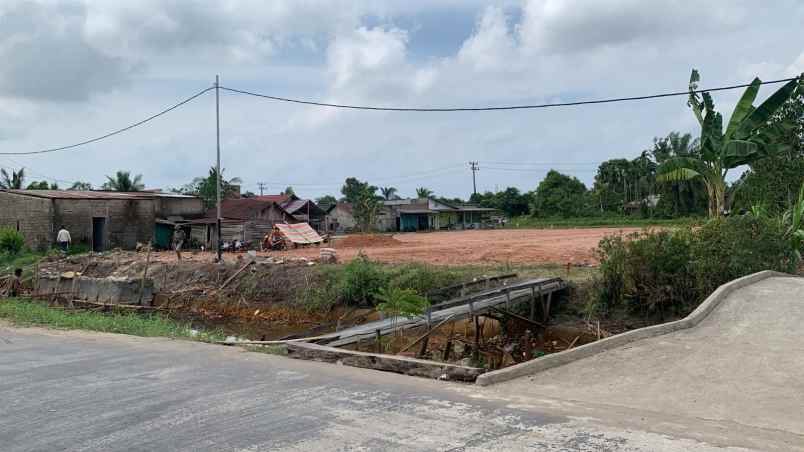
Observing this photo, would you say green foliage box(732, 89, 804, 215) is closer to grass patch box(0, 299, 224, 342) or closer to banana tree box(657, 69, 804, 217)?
banana tree box(657, 69, 804, 217)

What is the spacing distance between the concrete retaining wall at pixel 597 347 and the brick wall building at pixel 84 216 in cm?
3429

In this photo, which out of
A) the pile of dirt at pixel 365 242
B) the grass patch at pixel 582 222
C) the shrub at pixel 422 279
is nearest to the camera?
the shrub at pixel 422 279

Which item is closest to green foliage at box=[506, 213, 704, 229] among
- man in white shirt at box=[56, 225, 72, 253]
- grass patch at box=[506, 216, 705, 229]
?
grass patch at box=[506, 216, 705, 229]

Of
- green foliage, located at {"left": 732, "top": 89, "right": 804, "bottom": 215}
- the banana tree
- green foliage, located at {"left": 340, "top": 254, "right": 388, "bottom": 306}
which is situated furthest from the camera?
green foliage, located at {"left": 732, "top": 89, "right": 804, "bottom": 215}

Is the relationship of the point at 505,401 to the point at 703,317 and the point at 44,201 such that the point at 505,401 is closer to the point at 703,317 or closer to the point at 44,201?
the point at 703,317

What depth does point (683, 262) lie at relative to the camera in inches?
629

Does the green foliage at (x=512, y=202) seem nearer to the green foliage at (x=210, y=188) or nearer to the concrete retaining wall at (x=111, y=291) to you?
the green foliage at (x=210, y=188)

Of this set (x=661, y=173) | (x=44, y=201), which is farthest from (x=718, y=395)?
(x=44, y=201)

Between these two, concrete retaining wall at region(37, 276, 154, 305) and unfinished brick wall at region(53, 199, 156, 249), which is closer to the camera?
concrete retaining wall at region(37, 276, 154, 305)

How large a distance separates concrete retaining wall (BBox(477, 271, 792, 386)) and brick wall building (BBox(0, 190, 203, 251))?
112ft

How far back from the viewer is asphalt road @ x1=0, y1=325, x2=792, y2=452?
6023mm

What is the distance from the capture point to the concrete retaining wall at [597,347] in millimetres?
8594

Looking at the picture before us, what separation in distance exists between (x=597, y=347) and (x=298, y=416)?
15.7ft

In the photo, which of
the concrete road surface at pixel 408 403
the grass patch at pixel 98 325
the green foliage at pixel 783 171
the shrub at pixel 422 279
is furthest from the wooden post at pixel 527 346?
the green foliage at pixel 783 171
